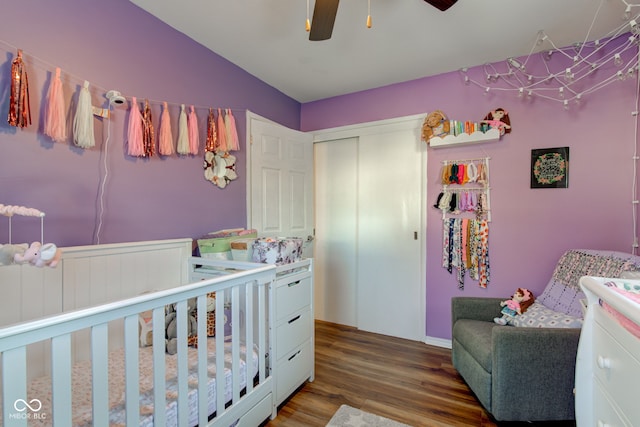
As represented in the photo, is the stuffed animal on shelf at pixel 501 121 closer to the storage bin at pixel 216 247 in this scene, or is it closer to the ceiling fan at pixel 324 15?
→ the ceiling fan at pixel 324 15

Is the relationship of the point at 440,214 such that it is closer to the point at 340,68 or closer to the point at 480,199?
the point at 480,199

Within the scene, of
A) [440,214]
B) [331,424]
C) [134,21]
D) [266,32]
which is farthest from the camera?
[440,214]

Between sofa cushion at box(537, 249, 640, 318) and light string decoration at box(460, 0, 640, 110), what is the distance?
1.08m

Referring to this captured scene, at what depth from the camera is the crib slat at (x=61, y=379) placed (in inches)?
33.0

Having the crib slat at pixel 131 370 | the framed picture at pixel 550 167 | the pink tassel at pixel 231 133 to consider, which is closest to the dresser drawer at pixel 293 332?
the crib slat at pixel 131 370

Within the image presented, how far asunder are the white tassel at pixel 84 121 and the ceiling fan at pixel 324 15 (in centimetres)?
118

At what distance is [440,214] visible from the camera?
8.59 feet

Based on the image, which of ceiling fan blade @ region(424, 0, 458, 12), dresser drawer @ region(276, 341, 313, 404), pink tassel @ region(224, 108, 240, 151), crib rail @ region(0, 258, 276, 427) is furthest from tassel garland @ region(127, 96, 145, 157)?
ceiling fan blade @ region(424, 0, 458, 12)

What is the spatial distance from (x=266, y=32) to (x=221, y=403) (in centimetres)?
220

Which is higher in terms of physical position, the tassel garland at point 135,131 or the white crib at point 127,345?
the tassel garland at point 135,131

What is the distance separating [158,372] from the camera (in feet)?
3.58

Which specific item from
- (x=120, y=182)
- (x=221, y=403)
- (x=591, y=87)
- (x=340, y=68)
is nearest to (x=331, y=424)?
(x=221, y=403)

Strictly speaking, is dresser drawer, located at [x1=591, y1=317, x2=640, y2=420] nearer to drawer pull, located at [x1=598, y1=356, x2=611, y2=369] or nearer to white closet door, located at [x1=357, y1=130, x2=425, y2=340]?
drawer pull, located at [x1=598, y1=356, x2=611, y2=369]

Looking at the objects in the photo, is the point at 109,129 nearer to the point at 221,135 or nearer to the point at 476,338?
the point at 221,135
